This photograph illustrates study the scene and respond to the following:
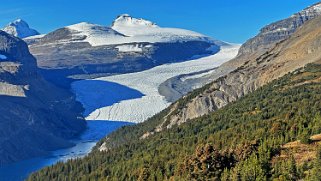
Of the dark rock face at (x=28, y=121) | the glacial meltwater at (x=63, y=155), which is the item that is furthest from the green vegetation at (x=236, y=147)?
the dark rock face at (x=28, y=121)

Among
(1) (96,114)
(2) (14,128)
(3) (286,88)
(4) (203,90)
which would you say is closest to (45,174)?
(3) (286,88)

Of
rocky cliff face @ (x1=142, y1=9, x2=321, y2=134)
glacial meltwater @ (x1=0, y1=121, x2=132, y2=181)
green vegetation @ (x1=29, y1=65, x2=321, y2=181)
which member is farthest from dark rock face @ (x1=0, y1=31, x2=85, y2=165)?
green vegetation @ (x1=29, y1=65, x2=321, y2=181)

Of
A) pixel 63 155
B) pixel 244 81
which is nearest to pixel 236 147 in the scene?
pixel 244 81

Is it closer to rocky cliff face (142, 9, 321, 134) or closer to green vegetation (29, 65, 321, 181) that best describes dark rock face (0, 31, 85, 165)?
rocky cliff face (142, 9, 321, 134)

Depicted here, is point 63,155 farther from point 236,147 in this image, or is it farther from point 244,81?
point 236,147

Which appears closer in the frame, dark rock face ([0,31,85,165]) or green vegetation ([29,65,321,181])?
green vegetation ([29,65,321,181])

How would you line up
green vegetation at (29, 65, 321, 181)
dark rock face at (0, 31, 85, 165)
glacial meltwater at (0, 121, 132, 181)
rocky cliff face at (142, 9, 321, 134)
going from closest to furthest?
green vegetation at (29, 65, 321, 181) → rocky cliff face at (142, 9, 321, 134) → glacial meltwater at (0, 121, 132, 181) → dark rock face at (0, 31, 85, 165)
